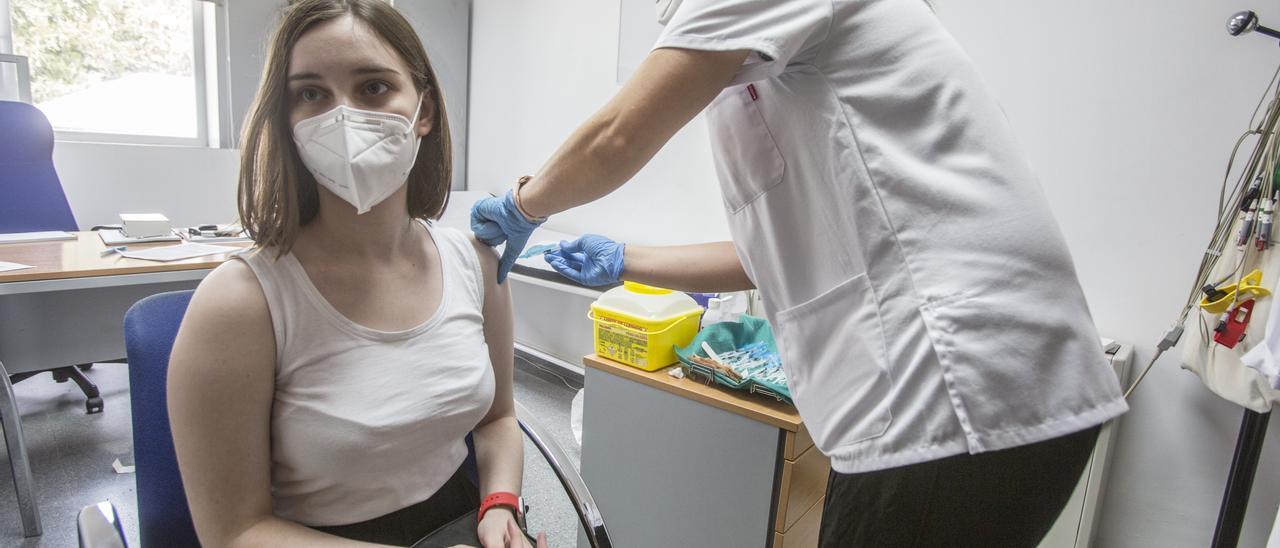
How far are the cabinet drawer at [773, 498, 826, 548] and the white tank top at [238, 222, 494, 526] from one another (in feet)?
2.97

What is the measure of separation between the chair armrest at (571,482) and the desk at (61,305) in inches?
48.1

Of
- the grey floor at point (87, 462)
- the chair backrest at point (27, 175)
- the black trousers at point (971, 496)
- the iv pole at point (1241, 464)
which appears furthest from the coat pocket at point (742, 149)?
the chair backrest at point (27, 175)

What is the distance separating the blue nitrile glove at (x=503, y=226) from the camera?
1021 millimetres

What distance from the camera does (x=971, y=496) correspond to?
0.77m

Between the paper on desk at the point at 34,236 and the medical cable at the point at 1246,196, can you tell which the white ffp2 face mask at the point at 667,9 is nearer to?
the medical cable at the point at 1246,196

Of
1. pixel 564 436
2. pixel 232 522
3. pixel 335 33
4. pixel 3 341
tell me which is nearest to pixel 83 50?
pixel 3 341

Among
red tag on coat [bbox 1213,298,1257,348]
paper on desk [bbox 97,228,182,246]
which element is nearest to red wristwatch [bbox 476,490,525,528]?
red tag on coat [bbox 1213,298,1257,348]

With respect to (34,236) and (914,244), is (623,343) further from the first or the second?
(34,236)

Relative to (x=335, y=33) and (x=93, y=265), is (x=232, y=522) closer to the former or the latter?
(x=335, y=33)

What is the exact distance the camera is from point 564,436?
2758 mm

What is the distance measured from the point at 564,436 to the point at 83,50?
126 inches

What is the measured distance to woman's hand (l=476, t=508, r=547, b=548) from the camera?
3.13ft

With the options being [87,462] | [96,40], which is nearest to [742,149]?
[87,462]

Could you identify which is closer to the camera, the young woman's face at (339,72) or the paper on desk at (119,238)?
the young woman's face at (339,72)
